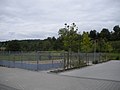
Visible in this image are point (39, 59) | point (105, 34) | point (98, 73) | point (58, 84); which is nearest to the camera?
point (58, 84)

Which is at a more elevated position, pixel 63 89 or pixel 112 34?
pixel 112 34

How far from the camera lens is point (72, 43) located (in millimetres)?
28438

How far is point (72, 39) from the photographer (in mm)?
27641

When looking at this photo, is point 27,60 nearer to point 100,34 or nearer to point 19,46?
point 19,46

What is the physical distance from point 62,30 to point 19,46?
143 feet

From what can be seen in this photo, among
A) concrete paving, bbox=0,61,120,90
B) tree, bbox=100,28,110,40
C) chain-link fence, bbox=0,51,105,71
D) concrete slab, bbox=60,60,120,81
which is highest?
tree, bbox=100,28,110,40

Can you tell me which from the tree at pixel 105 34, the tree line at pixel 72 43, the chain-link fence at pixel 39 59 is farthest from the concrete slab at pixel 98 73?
the tree at pixel 105 34

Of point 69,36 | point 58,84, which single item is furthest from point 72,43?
point 58,84

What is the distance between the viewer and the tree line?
28.4 meters

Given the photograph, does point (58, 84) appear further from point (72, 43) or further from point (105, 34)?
point (105, 34)

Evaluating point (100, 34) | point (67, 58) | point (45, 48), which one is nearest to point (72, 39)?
point (67, 58)

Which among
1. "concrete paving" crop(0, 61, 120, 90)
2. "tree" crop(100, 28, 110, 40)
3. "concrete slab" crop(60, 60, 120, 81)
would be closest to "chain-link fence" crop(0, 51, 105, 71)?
"concrete slab" crop(60, 60, 120, 81)

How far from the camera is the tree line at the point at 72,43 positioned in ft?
93.3

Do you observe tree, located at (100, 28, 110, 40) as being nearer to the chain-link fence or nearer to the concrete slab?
the chain-link fence
